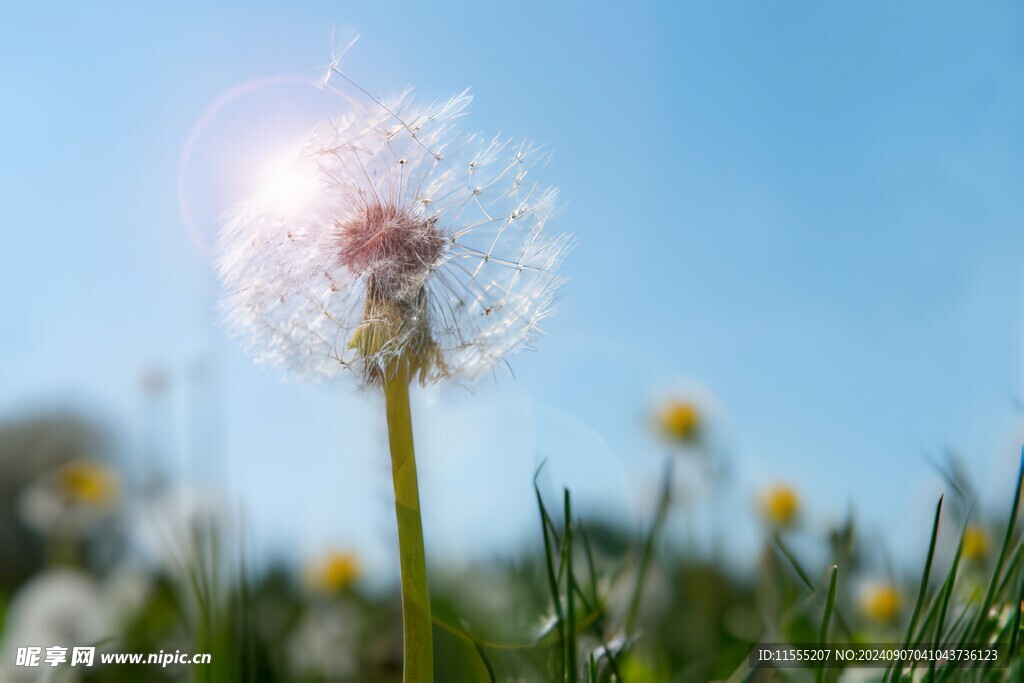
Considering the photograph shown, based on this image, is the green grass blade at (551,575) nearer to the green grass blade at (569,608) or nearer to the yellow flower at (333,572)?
the green grass blade at (569,608)

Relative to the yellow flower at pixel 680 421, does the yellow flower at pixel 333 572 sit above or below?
below

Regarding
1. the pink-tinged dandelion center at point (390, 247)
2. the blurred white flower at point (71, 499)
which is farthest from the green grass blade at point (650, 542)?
the blurred white flower at point (71, 499)

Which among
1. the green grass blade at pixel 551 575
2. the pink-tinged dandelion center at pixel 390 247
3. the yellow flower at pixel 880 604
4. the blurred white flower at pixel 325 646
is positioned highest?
the pink-tinged dandelion center at pixel 390 247

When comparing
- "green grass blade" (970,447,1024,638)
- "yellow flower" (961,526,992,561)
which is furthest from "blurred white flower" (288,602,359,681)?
"yellow flower" (961,526,992,561)

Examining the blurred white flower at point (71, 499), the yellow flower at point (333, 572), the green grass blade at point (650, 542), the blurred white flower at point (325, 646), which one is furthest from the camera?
the yellow flower at point (333, 572)

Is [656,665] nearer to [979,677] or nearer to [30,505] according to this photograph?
[979,677]

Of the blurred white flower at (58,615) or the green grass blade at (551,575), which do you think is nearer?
the green grass blade at (551,575)

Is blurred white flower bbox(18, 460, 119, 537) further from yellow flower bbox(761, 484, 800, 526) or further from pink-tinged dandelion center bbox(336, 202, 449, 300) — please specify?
yellow flower bbox(761, 484, 800, 526)
